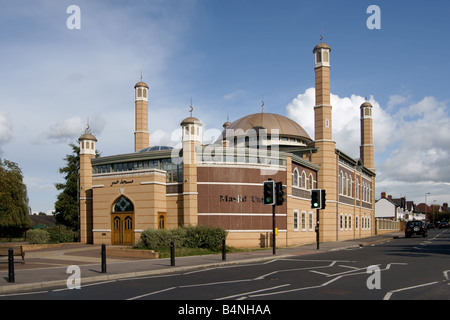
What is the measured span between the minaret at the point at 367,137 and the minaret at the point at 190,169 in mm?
36090

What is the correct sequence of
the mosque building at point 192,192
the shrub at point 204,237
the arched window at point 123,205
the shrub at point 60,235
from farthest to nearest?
1. the shrub at point 60,235
2. the arched window at point 123,205
3. the mosque building at point 192,192
4. the shrub at point 204,237

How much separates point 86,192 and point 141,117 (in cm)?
1059

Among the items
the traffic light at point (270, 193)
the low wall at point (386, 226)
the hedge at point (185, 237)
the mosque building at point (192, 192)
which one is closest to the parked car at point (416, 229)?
the low wall at point (386, 226)

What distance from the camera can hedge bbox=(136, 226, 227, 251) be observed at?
2409cm

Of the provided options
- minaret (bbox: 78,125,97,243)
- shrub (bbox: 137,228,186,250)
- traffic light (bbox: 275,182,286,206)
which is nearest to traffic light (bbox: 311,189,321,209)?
traffic light (bbox: 275,182,286,206)

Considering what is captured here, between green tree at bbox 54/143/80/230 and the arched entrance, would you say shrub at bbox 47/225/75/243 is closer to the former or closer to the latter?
the arched entrance

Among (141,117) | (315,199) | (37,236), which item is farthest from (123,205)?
(141,117)

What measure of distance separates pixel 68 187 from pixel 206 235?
3367 cm

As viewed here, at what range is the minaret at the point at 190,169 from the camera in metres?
28.3

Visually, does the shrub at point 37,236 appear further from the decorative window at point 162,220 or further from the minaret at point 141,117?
the minaret at point 141,117

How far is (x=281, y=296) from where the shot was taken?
35.1 feet

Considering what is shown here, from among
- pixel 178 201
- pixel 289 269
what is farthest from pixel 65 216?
pixel 289 269
